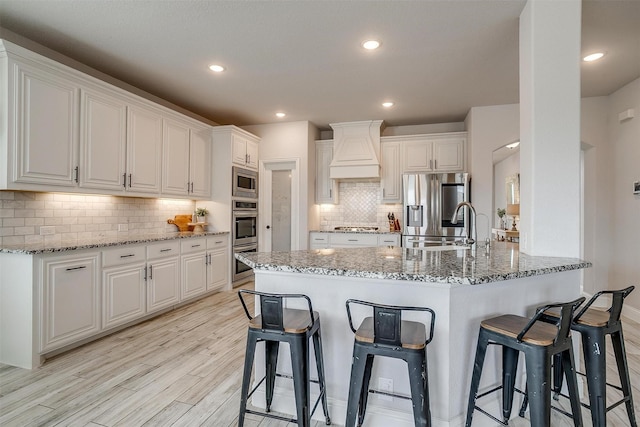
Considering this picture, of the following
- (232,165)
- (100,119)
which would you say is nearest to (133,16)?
(100,119)

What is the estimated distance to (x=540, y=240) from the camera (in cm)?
217

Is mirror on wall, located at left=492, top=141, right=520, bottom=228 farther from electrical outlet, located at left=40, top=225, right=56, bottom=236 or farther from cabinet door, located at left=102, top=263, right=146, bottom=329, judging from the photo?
electrical outlet, located at left=40, top=225, right=56, bottom=236

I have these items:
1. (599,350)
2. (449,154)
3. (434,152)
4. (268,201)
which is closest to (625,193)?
(449,154)

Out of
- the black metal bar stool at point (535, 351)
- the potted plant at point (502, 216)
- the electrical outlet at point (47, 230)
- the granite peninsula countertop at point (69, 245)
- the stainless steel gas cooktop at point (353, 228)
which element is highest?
the potted plant at point (502, 216)

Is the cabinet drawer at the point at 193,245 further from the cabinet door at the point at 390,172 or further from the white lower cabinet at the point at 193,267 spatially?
the cabinet door at the point at 390,172

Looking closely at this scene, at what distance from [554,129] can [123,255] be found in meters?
3.65

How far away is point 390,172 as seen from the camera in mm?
5363

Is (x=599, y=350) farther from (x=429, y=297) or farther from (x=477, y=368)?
(x=429, y=297)

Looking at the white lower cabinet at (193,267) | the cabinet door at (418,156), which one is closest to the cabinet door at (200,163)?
the white lower cabinet at (193,267)

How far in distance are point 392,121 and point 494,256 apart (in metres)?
3.69

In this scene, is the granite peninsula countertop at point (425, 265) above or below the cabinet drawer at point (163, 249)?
above

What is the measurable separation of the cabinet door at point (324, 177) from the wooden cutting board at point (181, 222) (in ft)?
6.97

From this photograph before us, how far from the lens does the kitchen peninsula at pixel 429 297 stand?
5.48 ft

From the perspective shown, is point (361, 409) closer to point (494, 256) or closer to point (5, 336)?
point (494, 256)
